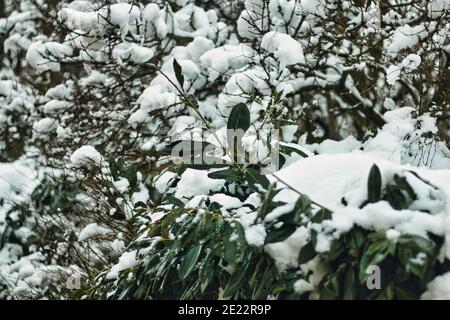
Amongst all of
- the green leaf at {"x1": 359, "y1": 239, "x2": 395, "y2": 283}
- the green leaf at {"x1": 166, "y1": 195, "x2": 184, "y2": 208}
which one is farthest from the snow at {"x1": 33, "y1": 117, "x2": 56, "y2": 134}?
the green leaf at {"x1": 359, "y1": 239, "x2": 395, "y2": 283}

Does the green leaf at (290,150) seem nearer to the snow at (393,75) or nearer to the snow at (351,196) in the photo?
the snow at (351,196)

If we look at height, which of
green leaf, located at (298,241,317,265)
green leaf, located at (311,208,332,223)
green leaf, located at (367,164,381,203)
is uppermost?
green leaf, located at (367,164,381,203)

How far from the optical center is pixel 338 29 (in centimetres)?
437

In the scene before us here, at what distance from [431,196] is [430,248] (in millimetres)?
246

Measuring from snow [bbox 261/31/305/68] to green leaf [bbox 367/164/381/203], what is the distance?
2.13 meters

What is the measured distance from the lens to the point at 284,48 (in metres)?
3.57

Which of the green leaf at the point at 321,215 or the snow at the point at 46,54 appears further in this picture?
the snow at the point at 46,54

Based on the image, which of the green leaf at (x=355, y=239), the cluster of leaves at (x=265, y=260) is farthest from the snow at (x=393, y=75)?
the green leaf at (x=355, y=239)

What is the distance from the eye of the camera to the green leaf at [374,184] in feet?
4.93

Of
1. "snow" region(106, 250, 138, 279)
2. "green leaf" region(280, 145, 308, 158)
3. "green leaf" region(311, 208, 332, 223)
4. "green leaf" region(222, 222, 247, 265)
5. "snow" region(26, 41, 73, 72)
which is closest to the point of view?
"green leaf" region(311, 208, 332, 223)

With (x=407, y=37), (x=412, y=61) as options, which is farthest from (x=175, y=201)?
(x=407, y=37)

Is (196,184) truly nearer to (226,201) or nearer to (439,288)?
(226,201)

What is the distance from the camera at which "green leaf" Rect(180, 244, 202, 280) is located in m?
1.61

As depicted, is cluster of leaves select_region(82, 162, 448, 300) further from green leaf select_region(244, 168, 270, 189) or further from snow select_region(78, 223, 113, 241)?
snow select_region(78, 223, 113, 241)
